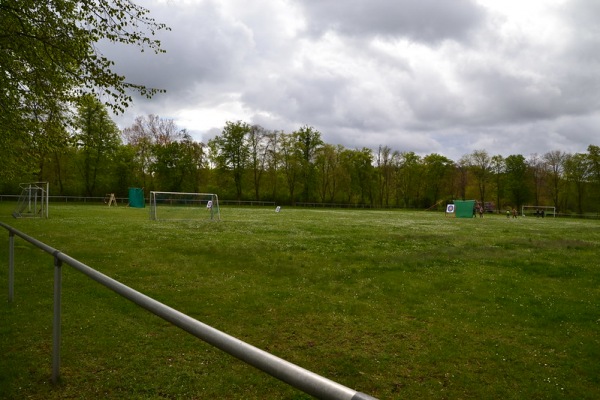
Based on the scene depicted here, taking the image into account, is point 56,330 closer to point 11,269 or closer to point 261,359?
point 11,269

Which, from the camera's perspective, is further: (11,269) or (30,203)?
(30,203)

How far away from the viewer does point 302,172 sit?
283 ft

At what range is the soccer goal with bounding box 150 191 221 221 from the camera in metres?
36.0

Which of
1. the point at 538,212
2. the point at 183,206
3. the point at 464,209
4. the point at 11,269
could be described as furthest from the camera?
the point at 538,212

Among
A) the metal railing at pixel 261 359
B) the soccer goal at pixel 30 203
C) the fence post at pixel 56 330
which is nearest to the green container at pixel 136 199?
the soccer goal at pixel 30 203

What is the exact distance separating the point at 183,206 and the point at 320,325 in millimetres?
32507

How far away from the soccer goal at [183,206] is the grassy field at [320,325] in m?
21.0

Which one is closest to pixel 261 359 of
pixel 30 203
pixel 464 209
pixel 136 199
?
pixel 30 203

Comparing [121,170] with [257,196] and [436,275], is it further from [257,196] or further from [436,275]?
[436,275]

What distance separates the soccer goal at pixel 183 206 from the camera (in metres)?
36.0

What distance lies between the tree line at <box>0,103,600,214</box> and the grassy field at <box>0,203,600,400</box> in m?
59.7

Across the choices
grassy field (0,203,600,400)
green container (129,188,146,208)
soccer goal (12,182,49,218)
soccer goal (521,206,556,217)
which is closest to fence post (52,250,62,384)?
grassy field (0,203,600,400)

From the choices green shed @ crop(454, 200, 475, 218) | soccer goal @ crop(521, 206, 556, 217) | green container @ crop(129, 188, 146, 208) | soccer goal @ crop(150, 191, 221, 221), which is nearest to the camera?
soccer goal @ crop(150, 191, 221, 221)

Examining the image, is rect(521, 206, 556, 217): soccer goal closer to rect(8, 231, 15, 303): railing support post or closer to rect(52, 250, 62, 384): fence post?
rect(8, 231, 15, 303): railing support post
